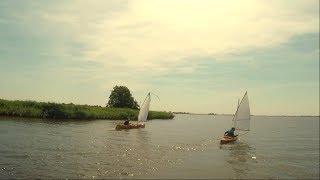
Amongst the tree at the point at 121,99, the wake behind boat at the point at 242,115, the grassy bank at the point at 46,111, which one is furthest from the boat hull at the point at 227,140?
the tree at the point at 121,99

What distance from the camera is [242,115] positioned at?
51844 mm

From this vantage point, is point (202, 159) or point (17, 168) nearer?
point (17, 168)

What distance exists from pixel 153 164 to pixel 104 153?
6263 millimetres

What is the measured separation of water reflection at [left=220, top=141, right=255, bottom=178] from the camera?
28009 mm

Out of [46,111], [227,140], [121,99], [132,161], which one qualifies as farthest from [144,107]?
[121,99]

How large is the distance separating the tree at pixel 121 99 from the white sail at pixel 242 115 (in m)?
76.2

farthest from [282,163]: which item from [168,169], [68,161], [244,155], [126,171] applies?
[68,161]

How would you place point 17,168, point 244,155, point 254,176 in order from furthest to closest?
1. point 244,155
2. point 254,176
3. point 17,168

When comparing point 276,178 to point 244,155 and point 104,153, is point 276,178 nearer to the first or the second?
point 244,155

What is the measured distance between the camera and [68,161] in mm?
28328

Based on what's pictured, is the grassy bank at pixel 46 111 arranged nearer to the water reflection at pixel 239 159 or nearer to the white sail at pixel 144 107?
the white sail at pixel 144 107

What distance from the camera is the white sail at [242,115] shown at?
51284mm

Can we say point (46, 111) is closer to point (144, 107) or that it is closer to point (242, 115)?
point (144, 107)

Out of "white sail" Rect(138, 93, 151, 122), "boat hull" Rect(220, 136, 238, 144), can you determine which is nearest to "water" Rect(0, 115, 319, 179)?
"boat hull" Rect(220, 136, 238, 144)
